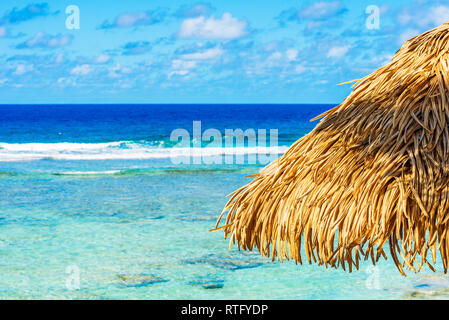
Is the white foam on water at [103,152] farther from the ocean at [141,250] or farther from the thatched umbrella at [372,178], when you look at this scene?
the thatched umbrella at [372,178]

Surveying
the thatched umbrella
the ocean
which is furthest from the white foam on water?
the thatched umbrella

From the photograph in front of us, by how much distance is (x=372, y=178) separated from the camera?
241 cm

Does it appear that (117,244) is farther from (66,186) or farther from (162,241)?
(66,186)

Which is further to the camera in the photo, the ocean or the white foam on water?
the white foam on water

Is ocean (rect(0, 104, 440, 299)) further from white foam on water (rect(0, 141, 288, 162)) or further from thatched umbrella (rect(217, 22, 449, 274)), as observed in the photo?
white foam on water (rect(0, 141, 288, 162))

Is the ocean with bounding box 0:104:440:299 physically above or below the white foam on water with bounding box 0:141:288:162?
below

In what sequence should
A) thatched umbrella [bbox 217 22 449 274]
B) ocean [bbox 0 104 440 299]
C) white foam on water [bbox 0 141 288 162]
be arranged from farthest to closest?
white foam on water [bbox 0 141 288 162], ocean [bbox 0 104 440 299], thatched umbrella [bbox 217 22 449 274]

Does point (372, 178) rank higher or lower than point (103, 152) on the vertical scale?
lower

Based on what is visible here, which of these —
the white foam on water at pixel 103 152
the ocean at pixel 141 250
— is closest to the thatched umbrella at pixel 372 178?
the ocean at pixel 141 250

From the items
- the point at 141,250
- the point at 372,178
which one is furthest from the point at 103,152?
the point at 372,178

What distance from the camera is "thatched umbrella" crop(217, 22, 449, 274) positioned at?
2.33 m

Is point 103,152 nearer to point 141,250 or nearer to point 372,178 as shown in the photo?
point 141,250

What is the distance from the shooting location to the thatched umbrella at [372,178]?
2330 mm
